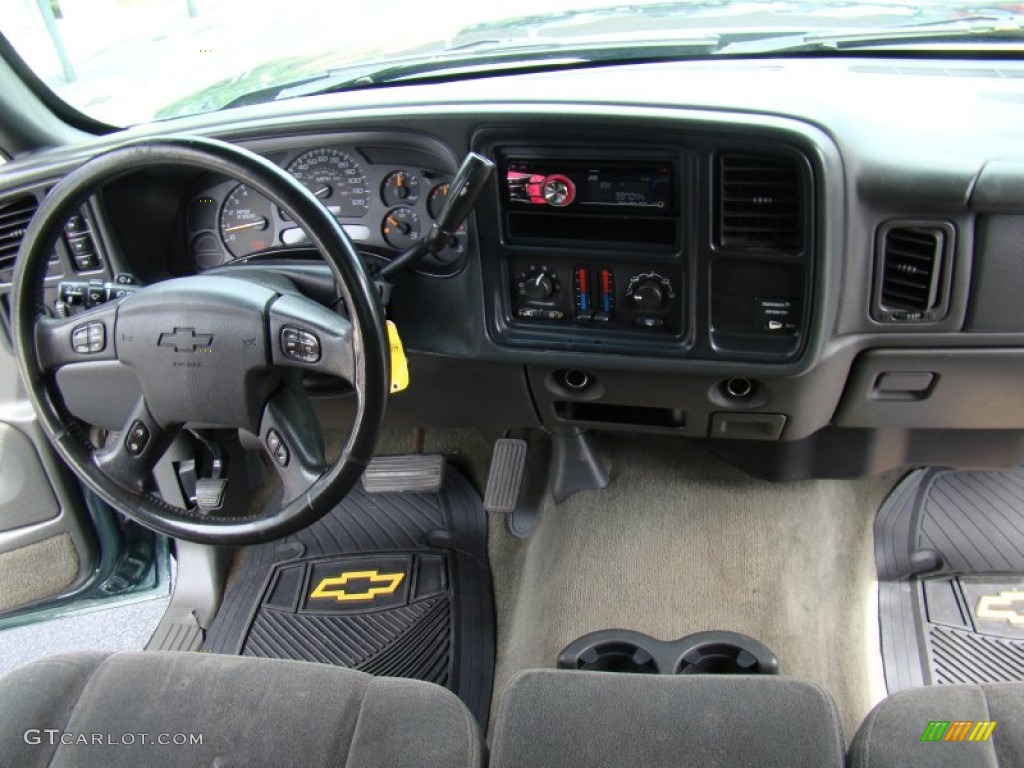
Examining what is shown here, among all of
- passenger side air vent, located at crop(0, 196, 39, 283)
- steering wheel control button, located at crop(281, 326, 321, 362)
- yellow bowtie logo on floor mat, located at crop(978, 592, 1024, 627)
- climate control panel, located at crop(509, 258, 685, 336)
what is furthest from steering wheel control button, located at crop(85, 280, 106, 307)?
yellow bowtie logo on floor mat, located at crop(978, 592, 1024, 627)

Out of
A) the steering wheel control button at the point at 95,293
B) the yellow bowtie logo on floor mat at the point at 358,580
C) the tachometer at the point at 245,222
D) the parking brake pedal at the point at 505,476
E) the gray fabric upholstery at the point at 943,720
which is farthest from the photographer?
the parking brake pedal at the point at 505,476

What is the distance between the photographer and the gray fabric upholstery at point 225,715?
123cm

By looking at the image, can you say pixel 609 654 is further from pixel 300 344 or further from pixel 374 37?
pixel 374 37

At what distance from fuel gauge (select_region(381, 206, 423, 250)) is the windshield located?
12.9 inches

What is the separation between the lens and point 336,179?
1682mm

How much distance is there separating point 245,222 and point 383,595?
3.12ft

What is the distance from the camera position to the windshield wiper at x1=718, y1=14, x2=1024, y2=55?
1.63m

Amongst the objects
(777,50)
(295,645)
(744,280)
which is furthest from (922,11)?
(295,645)

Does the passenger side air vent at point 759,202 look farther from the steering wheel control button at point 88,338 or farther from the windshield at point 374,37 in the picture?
the steering wheel control button at point 88,338

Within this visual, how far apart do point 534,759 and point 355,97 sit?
47.2 inches

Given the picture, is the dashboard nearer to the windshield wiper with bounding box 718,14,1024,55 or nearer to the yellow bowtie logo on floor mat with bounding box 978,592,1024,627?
the windshield wiper with bounding box 718,14,1024,55

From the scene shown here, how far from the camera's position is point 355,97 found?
167 cm

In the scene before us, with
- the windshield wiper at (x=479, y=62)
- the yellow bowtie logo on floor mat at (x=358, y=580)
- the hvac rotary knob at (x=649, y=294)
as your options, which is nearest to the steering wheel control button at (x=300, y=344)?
the hvac rotary knob at (x=649, y=294)

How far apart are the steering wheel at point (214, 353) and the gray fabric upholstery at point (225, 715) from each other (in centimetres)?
22
